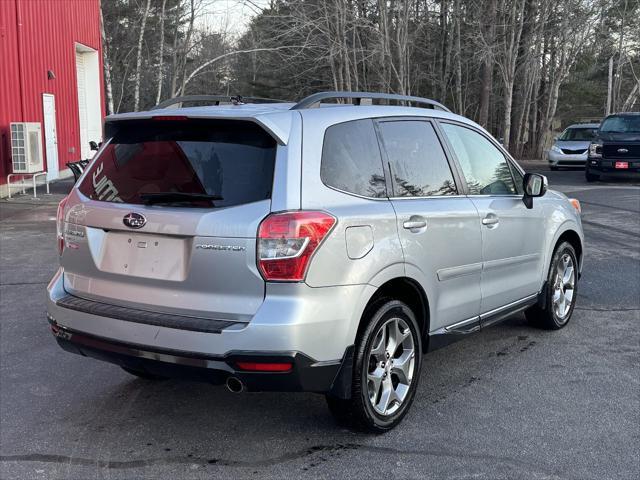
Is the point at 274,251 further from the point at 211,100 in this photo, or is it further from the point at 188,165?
the point at 211,100

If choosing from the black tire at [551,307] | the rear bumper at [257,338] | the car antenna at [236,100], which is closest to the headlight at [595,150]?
the black tire at [551,307]

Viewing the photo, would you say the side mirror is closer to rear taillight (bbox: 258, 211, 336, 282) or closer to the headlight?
rear taillight (bbox: 258, 211, 336, 282)

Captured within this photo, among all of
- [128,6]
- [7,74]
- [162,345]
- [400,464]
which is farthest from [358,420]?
[128,6]

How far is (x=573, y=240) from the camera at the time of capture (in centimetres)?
605

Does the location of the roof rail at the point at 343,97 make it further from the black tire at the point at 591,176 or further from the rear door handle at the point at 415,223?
the black tire at the point at 591,176

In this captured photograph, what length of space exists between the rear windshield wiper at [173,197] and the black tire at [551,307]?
326cm

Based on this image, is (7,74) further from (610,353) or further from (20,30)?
(610,353)

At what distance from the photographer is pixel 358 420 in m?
3.73

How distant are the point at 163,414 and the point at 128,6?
1656 inches

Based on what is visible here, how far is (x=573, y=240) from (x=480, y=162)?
165 cm

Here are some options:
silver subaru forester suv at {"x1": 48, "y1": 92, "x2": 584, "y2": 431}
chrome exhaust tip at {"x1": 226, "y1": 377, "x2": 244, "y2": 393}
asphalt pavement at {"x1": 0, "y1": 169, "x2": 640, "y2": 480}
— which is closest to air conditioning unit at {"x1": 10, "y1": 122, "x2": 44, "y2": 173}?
asphalt pavement at {"x1": 0, "y1": 169, "x2": 640, "y2": 480}

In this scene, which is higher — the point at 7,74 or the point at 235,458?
the point at 7,74

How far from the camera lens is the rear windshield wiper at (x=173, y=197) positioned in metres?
3.45

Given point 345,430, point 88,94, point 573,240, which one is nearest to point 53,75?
point 88,94
